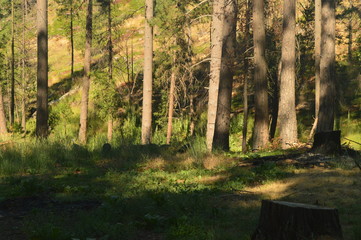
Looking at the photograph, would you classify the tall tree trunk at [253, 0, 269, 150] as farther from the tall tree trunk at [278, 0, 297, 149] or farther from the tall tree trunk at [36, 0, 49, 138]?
the tall tree trunk at [36, 0, 49, 138]

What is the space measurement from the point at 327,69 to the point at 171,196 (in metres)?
11.5

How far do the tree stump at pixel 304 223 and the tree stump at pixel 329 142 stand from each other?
6.70 meters

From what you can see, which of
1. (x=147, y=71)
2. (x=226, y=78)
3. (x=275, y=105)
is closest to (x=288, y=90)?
(x=226, y=78)

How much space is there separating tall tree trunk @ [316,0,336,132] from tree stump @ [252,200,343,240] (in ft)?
42.0

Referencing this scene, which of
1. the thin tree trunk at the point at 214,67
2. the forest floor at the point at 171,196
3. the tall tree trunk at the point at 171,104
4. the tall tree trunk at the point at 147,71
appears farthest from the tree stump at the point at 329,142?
the tall tree trunk at the point at 171,104

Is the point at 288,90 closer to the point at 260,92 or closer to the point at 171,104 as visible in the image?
the point at 260,92

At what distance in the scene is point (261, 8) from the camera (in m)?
15.2

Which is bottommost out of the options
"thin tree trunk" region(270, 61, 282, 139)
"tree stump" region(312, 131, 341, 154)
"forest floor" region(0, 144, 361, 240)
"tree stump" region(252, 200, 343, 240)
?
"forest floor" region(0, 144, 361, 240)

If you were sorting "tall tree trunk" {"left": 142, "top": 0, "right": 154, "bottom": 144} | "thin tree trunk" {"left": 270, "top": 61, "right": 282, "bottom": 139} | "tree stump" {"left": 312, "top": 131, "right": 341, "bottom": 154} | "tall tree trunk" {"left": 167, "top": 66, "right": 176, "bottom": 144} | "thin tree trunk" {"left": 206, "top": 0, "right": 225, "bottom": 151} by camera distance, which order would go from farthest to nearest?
1. "tall tree trunk" {"left": 167, "top": 66, "right": 176, "bottom": 144}
2. "thin tree trunk" {"left": 270, "top": 61, "right": 282, "bottom": 139}
3. "tall tree trunk" {"left": 142, "top": 0, "right": 154, "bottom": 144}
4. "thin tree trunk" {"left": 206, "top": 0, "right": 225, "bottom": 151}
5. "tree stump" {"left": 312, "top": 131, "right": 341, "bottom": 154}

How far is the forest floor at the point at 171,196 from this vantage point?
5238 mm

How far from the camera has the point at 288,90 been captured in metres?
15.7

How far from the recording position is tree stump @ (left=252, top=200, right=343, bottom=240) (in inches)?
171

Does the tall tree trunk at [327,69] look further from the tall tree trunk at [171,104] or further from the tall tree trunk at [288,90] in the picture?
the tall tree trunk at [171,104]

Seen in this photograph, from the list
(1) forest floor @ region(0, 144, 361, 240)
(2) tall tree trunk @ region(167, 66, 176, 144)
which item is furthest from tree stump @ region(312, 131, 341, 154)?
(2) tall tree trunk @ region(167, 66, 176, 144)
